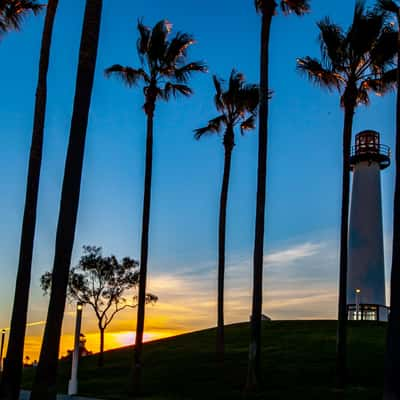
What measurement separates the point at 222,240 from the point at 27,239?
12.7m

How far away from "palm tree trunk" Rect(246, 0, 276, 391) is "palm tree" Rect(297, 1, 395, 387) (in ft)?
6.16

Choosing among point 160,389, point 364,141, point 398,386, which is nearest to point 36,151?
point 160,389

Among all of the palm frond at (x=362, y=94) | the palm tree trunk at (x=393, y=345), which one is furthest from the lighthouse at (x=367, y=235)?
the palm tree trunk at (x=393, y=345)

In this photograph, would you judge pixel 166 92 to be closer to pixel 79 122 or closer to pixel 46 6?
pixel 46 6

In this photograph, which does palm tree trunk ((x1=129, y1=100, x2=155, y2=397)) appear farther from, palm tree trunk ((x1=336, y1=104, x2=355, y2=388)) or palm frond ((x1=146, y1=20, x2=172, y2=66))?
palm tree trunk ((x1=336, y1=104, x2=355, y2=388))

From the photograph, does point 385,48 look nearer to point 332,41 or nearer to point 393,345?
point 332,41

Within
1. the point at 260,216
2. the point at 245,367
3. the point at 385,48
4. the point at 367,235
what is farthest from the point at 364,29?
the point at 367,235

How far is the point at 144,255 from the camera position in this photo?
25.2 metres

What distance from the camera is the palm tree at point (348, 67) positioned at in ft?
71.8

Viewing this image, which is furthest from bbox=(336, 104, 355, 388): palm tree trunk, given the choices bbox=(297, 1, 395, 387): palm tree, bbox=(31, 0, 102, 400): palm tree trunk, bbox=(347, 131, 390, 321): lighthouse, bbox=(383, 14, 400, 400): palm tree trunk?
bbox=(347, 131, 390, 321): lighthouse

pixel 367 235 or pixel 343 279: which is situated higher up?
pixel 367 235

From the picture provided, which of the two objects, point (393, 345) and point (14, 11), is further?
point (14, 11)

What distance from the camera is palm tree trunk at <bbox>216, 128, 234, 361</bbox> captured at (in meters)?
30.2

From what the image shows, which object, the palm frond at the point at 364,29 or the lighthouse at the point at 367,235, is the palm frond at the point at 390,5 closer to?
the palm frond at the point at 364,29
